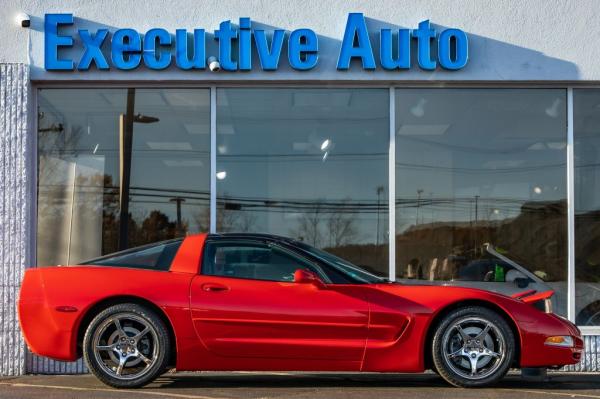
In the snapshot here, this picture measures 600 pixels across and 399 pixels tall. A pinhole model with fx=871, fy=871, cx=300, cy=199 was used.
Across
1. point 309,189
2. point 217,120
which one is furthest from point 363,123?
point 217,120

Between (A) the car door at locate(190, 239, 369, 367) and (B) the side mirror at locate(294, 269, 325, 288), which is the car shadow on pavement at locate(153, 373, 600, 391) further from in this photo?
(B) the side mirror at locate(294, 269, 325, 288)

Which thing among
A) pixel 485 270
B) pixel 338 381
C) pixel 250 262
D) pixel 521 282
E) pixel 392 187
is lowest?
pixel 338 381

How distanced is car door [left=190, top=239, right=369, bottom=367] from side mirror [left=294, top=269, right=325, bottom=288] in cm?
4

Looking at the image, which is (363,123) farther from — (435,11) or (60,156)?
(60,156)

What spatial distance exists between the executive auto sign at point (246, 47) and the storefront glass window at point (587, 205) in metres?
1.47

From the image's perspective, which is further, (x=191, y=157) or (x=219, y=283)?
(x=191, y=157)

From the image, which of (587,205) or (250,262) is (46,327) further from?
(587,205)

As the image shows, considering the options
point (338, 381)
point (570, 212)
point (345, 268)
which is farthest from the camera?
point (570, 212)

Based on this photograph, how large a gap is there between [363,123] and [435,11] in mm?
1368

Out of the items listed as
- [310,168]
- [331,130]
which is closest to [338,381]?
[310,168]

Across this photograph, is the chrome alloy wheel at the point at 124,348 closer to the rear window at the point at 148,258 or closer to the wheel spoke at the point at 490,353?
the rear window at the point at 148,258

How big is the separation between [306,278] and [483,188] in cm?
322

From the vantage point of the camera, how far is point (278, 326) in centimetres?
675

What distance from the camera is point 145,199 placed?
9148 mm
